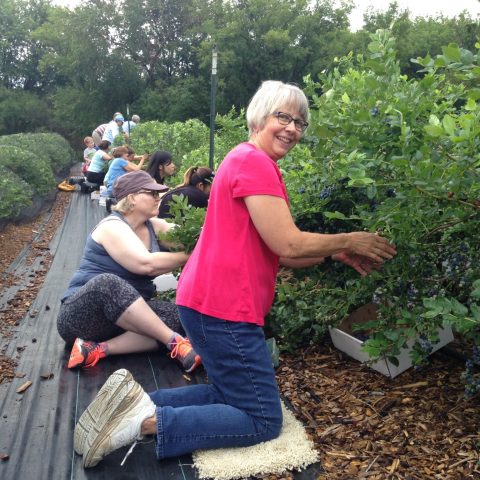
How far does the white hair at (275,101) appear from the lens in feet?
7.29

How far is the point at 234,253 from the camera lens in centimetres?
226

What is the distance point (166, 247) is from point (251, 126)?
153 cm

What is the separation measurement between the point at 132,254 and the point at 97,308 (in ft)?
1.22

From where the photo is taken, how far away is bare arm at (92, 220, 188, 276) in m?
3.32

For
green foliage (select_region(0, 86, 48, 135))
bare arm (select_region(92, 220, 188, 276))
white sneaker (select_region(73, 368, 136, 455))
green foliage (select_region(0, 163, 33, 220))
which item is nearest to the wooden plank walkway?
white sneaker (select_region(73, 368, 136, 455))

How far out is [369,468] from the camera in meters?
2.33

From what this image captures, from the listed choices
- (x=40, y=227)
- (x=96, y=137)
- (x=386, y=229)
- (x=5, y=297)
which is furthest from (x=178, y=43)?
(x=386, y=229)

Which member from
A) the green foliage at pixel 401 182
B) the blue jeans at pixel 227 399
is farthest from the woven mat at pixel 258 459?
the green foliage at pixel 401 182

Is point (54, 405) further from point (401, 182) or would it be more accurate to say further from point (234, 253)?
point (401, 182)

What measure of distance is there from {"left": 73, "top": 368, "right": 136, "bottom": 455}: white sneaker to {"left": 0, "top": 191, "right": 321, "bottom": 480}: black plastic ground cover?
0.37ft

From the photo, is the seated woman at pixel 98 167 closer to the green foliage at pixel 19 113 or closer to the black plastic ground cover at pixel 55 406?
the black plastic ground cover at pixel 55 406

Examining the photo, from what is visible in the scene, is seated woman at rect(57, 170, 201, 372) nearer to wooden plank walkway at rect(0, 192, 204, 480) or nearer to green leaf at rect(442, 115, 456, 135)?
wooden plank walkway at rect(0, 192, 204, 480)

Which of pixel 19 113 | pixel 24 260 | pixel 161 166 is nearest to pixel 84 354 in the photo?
pixel 24 260

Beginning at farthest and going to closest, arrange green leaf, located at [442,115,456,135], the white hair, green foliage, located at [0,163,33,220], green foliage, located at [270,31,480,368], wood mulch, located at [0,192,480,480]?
green foliage, located at [0,163,33,220], wood mulch, located at [0,192,480,480], the white hair, green foliage, located at [270,31,480,368], green leaf, located at [442,115,456,135]
